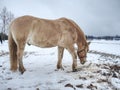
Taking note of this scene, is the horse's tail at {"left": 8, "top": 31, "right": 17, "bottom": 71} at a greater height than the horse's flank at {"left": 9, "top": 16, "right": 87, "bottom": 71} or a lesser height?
lesser

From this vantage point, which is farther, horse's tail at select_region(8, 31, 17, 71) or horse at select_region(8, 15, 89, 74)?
horse's tail at select_region(8, 31, 17, 71)

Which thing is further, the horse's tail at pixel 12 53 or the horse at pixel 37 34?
the horse's tail at pixel 12 53

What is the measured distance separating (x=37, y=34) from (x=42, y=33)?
0.20 meters

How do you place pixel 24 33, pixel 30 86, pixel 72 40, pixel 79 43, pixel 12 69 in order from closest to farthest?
pixel 30 86 < pixel 24 33 < pixel 12 69 < pixel 72 40 < pixel 79 43

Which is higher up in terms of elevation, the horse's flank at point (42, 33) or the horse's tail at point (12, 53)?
the horse's flank at point (42, 33)

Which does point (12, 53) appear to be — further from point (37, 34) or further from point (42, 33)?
point (42, 33)

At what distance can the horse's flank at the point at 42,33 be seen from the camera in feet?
22.3

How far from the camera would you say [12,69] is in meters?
7.21

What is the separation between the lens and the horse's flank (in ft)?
22.3

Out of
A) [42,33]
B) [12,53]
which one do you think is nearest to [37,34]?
[42,33]

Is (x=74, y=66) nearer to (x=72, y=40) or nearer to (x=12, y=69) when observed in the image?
(x=72, y=40)

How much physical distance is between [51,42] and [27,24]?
1109 millimetres

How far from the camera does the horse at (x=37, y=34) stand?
22.4 feet

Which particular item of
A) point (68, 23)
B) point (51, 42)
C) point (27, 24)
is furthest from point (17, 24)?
point (68, 23)
